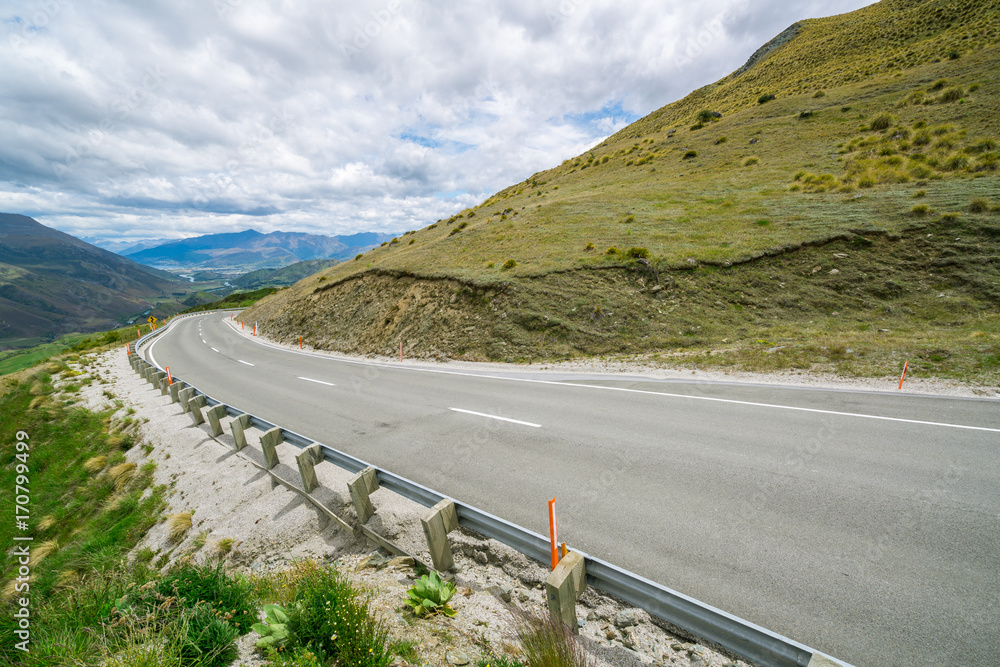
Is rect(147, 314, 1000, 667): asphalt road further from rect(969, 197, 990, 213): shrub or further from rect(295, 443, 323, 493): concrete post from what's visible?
rect(969, 197, 990, 213): shrub

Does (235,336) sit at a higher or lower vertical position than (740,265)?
lower

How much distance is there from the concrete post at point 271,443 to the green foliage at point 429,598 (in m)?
4.59

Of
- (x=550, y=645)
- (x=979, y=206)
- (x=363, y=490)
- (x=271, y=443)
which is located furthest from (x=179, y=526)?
(x=979, y=206)

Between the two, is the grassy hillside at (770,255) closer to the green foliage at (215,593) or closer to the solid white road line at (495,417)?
the solid white road line at (495,417)

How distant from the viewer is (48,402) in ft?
49.0

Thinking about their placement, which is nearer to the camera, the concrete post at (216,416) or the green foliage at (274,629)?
the green foliage at (274,629)

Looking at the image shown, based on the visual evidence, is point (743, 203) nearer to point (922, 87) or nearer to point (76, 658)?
point (922, 87)

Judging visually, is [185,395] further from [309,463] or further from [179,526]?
[309,463]

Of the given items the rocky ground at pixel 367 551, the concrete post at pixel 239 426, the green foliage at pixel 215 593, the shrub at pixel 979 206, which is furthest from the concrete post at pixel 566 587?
the shrub at pixel 979 206

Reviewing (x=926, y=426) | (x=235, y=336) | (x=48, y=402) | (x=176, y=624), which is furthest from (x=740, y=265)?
(x=235, y=336)

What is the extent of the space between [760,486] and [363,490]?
18.8 ft

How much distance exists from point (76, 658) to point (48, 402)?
19.2m

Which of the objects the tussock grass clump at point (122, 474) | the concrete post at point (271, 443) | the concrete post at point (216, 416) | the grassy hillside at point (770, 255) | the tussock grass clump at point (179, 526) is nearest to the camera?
the tussock grass clump at point (179, 526)

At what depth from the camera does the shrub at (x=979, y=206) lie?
17.1m
